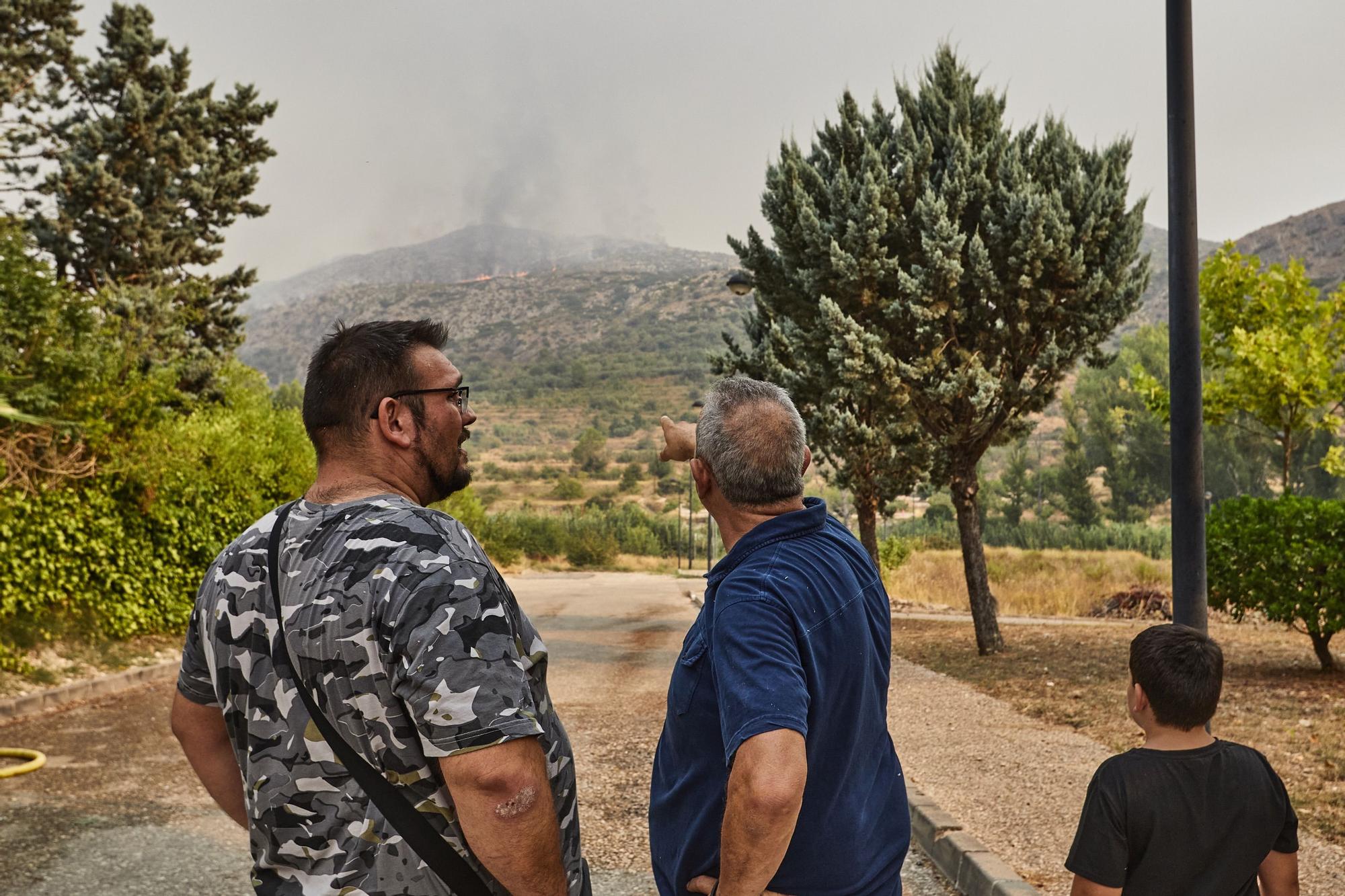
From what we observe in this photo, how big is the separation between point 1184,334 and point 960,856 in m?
2.88

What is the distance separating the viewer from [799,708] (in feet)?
6.78

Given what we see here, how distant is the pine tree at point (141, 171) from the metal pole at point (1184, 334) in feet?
69.5

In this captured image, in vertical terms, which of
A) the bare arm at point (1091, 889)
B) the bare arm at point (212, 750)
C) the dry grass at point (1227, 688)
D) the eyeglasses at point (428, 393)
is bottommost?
the dry grass at point (1227, 688)

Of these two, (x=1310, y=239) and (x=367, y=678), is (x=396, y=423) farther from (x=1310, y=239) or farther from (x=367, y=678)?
(x=1310, y=239)

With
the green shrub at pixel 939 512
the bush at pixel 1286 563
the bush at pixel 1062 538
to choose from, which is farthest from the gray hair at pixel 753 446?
the green shrub at pixel 939 512

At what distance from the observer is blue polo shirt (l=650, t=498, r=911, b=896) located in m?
2.15

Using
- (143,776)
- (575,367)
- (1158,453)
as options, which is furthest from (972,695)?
(575,367)

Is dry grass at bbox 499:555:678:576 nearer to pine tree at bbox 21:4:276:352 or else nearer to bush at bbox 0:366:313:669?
pine tree at bbox 21:4:276:352

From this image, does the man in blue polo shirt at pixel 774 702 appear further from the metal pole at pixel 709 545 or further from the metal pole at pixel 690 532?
the metal pole at pixel 690 532

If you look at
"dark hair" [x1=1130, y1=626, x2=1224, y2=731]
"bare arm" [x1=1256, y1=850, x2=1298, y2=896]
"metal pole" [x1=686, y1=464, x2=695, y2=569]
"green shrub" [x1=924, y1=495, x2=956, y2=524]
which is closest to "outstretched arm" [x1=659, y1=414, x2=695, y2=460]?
"dark hair" [x1=1130, y1=626, x2=1224, y2=731]

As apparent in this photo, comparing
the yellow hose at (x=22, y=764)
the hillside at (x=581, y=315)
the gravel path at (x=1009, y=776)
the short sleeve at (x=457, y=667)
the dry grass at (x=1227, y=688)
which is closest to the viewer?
the short sleeve at (x=457, y=667)

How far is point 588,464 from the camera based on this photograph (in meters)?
119

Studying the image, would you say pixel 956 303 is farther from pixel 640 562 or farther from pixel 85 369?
pixel 640 562

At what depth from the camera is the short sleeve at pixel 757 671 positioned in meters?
2.04
